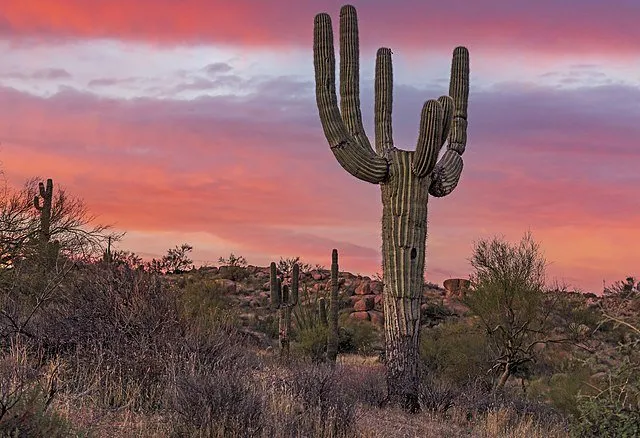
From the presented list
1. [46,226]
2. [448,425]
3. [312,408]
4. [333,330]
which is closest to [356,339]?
[333,330]

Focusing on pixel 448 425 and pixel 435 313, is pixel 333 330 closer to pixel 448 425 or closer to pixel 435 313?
pixel 448 425

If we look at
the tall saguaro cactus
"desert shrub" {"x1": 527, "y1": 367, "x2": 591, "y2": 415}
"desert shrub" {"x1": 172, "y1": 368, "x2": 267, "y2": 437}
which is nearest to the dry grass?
the tall saguaro cactus

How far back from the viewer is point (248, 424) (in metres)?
8.79

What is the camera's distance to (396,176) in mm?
15312

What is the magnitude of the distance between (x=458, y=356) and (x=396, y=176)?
8.45 meters

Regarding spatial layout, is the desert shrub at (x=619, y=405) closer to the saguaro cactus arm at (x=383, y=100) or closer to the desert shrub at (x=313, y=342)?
the saguaro cactus arm at (x=383, y=100)

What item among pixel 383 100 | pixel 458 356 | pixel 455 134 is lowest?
pixel 458 356

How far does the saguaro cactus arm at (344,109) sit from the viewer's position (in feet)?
50.5

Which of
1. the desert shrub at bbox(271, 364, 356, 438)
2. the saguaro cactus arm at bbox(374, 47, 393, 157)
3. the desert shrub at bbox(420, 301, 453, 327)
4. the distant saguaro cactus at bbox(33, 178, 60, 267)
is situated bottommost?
the desert shrub at bbox(271, 364, 356, 438)

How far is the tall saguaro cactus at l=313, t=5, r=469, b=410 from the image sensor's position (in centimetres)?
1491

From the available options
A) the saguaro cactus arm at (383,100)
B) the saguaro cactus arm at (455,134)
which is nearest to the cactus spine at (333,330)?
the saguaro cactus arm at (455,134)

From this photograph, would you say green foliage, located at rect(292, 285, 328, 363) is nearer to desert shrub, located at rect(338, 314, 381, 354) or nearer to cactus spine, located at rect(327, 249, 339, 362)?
cactus spine, located at rect(327, 249, 339, 362)

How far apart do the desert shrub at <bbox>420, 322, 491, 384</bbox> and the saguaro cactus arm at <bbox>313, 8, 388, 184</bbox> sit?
307 inches

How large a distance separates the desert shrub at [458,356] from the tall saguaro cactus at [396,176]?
19.6ft
